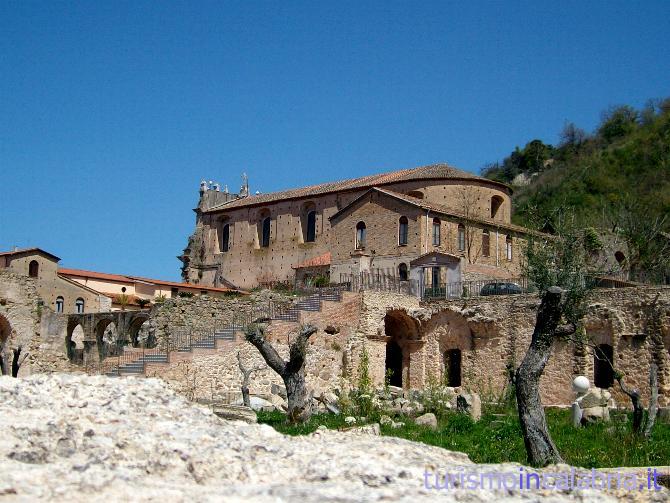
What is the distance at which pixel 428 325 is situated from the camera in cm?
3478

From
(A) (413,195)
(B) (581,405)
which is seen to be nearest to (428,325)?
(B) (581,405)

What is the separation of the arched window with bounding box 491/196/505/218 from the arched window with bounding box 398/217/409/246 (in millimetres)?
8641

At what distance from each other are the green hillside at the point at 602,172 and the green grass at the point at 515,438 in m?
31.2

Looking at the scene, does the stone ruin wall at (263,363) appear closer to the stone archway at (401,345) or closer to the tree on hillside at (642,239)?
the stone archway at (401,345)

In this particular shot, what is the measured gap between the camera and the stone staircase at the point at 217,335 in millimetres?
28484

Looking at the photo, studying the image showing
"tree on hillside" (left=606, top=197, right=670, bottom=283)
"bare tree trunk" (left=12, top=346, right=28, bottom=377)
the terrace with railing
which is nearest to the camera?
"bare tree trunk" (left=12, top=346, right=28, bottom=377)

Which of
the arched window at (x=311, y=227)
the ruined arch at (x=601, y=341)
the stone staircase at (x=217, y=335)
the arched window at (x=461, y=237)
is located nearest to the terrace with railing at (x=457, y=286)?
the stone staircase at (x=217, y=335)

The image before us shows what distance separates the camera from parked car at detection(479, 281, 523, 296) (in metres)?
Answer: 34.1

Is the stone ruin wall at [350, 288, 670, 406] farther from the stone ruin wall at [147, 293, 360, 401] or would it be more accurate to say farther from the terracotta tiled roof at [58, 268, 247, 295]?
the terracotta tiled roof at [58, 268, 247, 295]

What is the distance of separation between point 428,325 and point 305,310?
5.26 meters

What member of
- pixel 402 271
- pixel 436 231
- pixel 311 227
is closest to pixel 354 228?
pixel 402 271

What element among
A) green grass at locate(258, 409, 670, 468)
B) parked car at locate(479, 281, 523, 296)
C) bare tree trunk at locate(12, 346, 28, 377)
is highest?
parked car at locate(479, 281, 523, 296)

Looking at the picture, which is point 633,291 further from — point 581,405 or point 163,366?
point 163,366

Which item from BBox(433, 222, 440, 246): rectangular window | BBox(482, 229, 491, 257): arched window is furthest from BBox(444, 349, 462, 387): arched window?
BBox(482, 229, 491, 257): arched window
